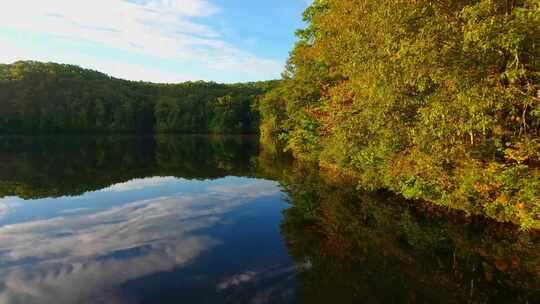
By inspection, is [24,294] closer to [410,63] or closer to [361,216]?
[361,216]

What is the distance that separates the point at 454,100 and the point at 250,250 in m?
8.78

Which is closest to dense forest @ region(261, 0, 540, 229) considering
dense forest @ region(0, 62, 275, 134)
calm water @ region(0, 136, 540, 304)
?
calm water @ region(0, 136, 540, 304)

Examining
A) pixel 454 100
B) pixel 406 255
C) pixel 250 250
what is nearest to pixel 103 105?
pixel 250 250

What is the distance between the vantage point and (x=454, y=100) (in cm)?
1184

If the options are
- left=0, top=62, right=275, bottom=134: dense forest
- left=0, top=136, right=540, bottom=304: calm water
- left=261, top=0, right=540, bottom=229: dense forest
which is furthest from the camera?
left=0, top=62, right=275, bottom=134: dense forest

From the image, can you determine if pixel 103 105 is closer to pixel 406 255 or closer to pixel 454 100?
pixel 454 100

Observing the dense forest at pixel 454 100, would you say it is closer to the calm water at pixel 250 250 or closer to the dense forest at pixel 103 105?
the calm water at pixel 250 250

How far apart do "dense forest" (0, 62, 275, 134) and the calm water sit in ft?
311

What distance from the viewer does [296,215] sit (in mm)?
14844

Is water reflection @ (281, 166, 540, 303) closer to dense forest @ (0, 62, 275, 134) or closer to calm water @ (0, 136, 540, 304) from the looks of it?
calm water @ (0, 136, 540, 304)

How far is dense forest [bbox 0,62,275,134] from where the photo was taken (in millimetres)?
97875

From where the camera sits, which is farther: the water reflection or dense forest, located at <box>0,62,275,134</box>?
dense forest, located at <box>0,62,275,134</box>

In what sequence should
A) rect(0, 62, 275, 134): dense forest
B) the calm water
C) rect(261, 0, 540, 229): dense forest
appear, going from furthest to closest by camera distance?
rect(0, 62, 275, 134): dense forest < rect(261, 0, 540, 229): dense forest < the calm water

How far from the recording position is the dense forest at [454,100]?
1074 cm
